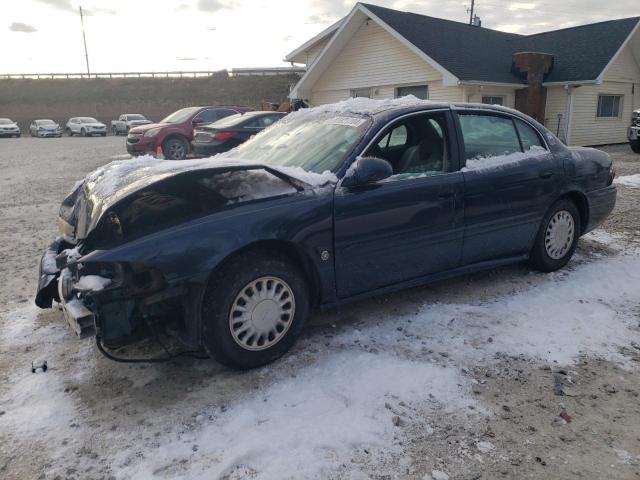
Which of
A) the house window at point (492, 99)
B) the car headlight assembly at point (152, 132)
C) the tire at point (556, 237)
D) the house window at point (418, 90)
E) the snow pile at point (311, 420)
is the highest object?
the house window at point (418, 90)

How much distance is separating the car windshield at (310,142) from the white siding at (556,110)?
16.2 m

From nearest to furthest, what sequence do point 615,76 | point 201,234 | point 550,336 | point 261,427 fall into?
point 261,427
point 201,234
point 550,336
point 615,76

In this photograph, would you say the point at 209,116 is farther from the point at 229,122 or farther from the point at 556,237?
the point at 556,237

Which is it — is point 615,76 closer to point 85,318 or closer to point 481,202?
point 481,202

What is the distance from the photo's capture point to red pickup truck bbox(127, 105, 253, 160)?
13.8 meters

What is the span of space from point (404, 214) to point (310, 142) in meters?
0.93

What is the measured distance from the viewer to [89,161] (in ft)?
51.3

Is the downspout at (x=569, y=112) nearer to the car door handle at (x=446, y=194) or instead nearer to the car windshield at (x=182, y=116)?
the car windshield at (x=182, y=116)

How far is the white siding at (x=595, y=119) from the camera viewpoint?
18.1 m

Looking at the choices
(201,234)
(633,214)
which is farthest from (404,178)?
(633,214)

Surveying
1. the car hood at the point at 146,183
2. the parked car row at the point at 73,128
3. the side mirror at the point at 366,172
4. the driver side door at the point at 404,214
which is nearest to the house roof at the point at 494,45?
the driver side door at the point at 404,214

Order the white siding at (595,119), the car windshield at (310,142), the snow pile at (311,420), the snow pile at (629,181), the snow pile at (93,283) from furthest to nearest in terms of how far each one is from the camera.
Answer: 1. the white siding at (595,119)
2. the snow pile at (629,181)
3. the car windshield at (310,142)
4. the snow pile at (93,283)
5. the snow pile at (311,420)

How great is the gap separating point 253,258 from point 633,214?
21.4 ft

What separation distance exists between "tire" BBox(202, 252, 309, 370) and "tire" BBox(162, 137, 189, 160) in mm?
11625
